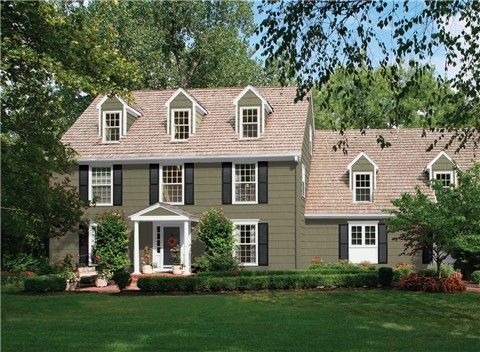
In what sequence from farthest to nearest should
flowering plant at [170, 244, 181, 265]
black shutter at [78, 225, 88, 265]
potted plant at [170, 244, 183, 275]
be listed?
1. black shutter at [78, 225, 88, 265]
2. flowering plant at [170, 244, 181, 265]
3. potted plant at [170, 244, 183, 275]

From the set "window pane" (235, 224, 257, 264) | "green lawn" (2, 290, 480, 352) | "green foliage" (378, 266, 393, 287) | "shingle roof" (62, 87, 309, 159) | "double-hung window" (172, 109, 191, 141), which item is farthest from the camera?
"double-hung window" (172, 109, 191, 141)

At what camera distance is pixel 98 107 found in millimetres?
34938

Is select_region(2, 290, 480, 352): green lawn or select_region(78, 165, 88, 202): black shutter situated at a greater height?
select_region(78, 165, 88, 202): black shutter

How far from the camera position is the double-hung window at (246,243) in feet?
107

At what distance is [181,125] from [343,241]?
9.31 meters

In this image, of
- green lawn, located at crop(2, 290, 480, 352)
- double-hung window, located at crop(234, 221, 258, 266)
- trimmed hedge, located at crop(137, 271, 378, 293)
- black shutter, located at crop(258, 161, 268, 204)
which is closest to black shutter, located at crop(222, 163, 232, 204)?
double-hung window, located at crop(234, 221, 258, 266)

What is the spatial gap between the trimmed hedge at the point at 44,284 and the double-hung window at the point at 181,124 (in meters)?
11.1

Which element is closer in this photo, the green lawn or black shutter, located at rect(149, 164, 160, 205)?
the green lawn

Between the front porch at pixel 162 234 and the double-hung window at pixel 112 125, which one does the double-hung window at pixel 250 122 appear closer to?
the front porch at pixel 162 234

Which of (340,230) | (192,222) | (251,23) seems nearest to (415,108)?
(251,23)

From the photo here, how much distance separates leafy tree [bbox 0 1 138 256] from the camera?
15.7 metres

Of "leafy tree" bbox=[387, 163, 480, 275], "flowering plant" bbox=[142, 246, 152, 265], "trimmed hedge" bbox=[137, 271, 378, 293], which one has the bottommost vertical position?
"trimmed hedge" bbox=[137, 271, 378, 293]

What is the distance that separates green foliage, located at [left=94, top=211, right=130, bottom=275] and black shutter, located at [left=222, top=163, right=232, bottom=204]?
4.75m

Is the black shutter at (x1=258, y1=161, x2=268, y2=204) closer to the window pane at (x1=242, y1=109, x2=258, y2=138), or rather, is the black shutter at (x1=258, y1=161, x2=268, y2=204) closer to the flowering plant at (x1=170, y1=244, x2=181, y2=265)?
the window pane at (x1=242, y1=109, x2=258, y2=138)
